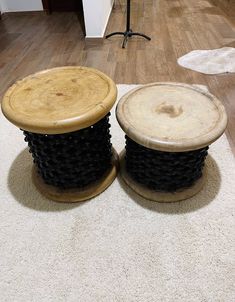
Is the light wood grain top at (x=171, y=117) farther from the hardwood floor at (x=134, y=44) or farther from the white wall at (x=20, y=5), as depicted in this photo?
the white wall at (x=20, y=5)

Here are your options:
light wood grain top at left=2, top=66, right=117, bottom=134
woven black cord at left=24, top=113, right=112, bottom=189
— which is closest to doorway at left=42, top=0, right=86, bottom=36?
light wood grain top at left=2, top=66, right=117, bottom=134

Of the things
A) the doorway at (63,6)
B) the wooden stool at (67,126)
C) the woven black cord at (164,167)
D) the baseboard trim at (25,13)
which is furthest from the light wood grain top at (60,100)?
the baseboard trim at (25,13)

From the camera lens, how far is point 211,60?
7.79 ft

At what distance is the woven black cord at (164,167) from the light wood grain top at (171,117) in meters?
0.08

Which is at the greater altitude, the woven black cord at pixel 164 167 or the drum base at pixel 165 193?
the woven black cord at pixel 164 167

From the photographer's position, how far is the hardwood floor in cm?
219

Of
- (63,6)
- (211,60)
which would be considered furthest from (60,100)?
(63,6)

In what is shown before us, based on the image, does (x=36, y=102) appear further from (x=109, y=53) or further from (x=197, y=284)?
(x=109, y=53)

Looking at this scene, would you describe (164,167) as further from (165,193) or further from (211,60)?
(211,60)

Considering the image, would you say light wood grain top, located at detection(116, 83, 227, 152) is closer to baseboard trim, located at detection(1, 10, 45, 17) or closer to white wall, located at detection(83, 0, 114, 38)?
white wall, located at detection(83, 0, 114, 38)

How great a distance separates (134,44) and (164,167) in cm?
213

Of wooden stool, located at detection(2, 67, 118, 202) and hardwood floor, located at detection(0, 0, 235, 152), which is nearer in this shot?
wooden stool, located at detection(2, 67, 118, 202)

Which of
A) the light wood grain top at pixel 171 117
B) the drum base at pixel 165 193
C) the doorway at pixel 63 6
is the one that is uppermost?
the light wood grain top at pixel 171 117

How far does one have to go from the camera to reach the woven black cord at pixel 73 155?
1.01m
